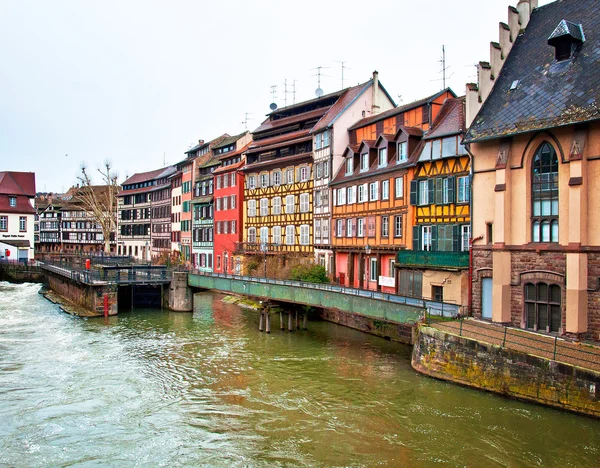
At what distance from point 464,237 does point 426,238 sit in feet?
8.27

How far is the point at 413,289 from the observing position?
29.7m

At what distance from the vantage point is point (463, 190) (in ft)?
89.2

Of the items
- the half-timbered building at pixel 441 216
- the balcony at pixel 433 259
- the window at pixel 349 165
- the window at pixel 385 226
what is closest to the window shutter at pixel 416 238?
the half-timbered building at pixel 441 216

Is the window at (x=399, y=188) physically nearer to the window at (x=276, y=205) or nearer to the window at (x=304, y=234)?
the window at (x=304, y=234)

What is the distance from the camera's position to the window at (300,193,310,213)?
4200 centimetres

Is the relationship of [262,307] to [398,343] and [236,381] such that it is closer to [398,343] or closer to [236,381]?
[398,343]

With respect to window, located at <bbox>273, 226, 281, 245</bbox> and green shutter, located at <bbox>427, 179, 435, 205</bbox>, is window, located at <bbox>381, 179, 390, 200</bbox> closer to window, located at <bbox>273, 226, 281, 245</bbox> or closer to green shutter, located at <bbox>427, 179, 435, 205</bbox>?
green shutter, located at <bbox>427, 179, 435, 205</bbox>

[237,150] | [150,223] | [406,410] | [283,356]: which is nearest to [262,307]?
[283,356]

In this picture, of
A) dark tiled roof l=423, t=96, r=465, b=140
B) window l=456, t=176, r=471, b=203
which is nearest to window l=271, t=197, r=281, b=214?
dark tiled roof l=423, t=96, r=465, b=140

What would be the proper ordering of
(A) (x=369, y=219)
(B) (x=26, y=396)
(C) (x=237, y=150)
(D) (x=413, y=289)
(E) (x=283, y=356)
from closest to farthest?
(B) (x=26, y=396) → (E) (x=283, y=356) → (D) (x=413, y=289) → (A) (x=369, y=219) → (C) (x=237, y=150)

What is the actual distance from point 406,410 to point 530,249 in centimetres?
815

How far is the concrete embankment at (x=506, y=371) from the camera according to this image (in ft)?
54.5

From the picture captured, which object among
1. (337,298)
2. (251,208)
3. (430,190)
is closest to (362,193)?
(430,190)

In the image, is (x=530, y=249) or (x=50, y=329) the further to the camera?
(x=50, y=329)
